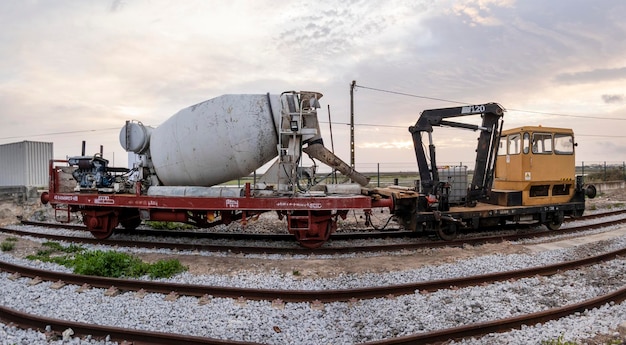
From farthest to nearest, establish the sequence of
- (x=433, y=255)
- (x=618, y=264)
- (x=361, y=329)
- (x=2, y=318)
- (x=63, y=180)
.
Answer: (x=63, y=180) < (x=433, y=255) < (x=618, y=264) < (x=2, y=318) < (x=361, y=329)

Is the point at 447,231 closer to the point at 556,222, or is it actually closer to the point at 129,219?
the point at 556,222

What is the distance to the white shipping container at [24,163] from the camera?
73.9ft

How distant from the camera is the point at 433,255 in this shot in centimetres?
866

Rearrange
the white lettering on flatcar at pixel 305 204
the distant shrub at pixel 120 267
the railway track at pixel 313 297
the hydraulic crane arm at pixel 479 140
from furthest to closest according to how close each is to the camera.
A: the hydraulic crane arm at pixel 479 140
the white lettering on flatcar at pixel 305 204
the distant shrub at pixel 120 267
the railway track at pixel 313 297

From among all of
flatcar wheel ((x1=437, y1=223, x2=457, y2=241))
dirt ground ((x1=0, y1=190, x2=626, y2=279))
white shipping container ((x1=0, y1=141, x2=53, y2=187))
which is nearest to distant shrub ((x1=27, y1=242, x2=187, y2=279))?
dirt ground ((x1=0, y1=190, x2=626, y2=279))

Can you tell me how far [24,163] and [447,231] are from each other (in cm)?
2386

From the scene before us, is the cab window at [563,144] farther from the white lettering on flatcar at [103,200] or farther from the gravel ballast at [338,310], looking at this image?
the white lettering on flatcar at [103,200]

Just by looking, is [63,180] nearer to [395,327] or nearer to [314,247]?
[314,247]

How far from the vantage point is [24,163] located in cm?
2248

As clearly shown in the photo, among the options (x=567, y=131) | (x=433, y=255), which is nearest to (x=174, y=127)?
(x=433, y=255)

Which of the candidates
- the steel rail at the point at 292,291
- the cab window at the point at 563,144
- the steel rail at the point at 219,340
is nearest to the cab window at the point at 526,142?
the cab window at the point at 563,144

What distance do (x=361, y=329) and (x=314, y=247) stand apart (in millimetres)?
3877

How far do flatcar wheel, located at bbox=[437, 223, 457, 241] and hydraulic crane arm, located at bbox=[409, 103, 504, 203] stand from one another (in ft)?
3.77

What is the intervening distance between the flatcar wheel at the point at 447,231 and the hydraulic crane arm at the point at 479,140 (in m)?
1.15
